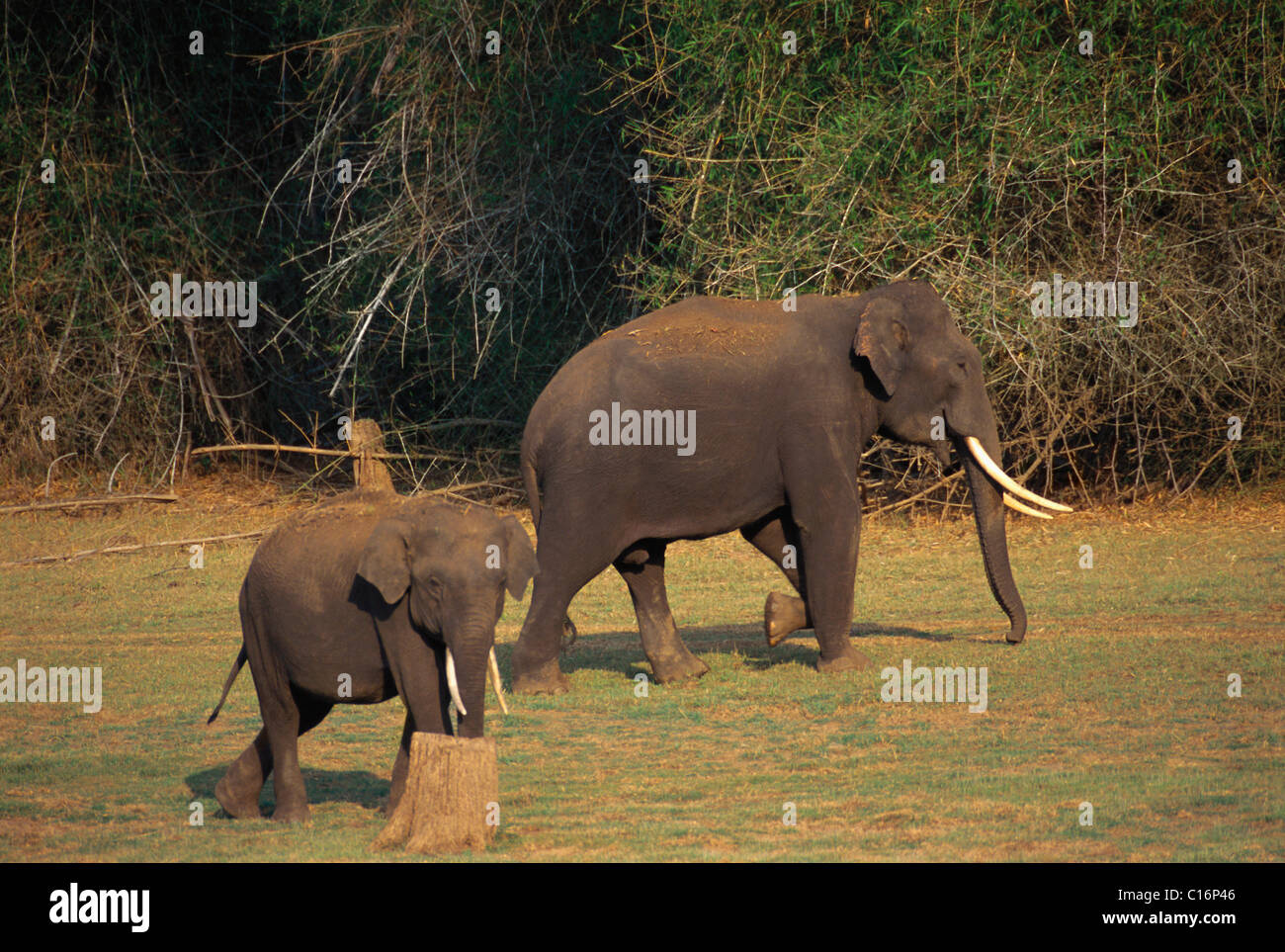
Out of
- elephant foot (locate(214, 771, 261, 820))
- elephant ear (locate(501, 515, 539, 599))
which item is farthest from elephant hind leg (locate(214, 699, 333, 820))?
elephant ear (locate(501, 515, 539, 599))

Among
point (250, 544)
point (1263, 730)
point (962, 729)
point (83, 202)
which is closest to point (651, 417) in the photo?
point (962, 729)

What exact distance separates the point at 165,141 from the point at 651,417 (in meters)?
13.1

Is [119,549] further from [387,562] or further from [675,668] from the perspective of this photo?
[387,562]

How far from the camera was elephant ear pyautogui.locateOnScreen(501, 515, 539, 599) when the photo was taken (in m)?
7.51

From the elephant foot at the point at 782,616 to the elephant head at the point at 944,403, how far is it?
1.35 metres

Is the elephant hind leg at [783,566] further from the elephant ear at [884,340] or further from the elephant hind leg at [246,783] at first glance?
the elephant hind leg at [246,783]

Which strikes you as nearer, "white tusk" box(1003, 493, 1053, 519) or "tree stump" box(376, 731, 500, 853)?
"tree stump" box(376, 731, 500, 853)

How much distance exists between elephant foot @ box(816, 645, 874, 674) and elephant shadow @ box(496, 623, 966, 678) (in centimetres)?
50

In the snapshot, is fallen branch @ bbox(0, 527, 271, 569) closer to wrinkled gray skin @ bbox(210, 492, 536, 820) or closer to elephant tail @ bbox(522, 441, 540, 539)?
elephant tail @ bbox(522, 441, 540, 539)

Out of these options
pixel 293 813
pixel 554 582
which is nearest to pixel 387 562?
pixel 293 813

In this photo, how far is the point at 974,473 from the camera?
11.6 metres

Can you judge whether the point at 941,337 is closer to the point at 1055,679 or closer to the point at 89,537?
the point at 1055,679

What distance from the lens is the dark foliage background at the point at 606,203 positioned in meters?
16.3

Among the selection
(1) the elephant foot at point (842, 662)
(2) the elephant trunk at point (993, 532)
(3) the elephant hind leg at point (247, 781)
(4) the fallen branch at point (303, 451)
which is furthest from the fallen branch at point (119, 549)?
(3) the elephant hind leg at point (247, 781)
